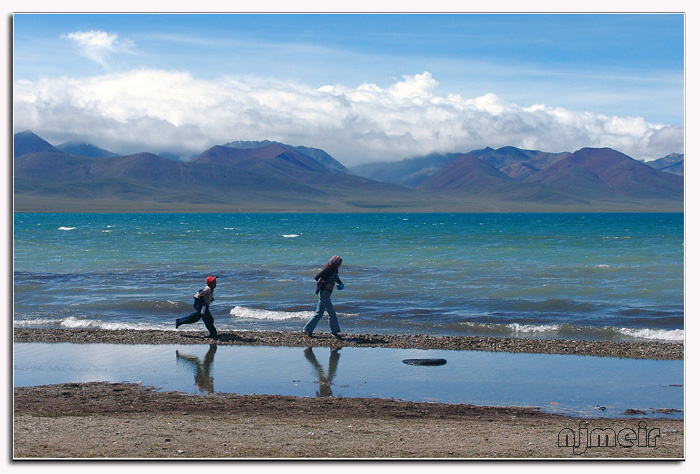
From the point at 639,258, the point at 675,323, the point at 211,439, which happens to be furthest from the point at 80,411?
the point at 639,258

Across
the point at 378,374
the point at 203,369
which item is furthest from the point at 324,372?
the point at 203,369

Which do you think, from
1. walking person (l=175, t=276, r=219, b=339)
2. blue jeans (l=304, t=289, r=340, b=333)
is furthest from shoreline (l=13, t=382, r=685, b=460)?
blue jeans (l=304, t=289, r=340, b=333)

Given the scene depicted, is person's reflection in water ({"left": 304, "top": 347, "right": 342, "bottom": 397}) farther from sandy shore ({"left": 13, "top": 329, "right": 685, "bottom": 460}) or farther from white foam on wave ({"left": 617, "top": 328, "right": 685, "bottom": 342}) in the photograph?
white foam on wave ({"left": 617, "top": 328, "right": 685, "bottom": 342})

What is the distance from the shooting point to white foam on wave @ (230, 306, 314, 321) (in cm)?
2016

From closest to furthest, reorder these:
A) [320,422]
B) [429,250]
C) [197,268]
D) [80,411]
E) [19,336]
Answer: [320,422], [80,411], [19,336], [197,268], [429,250]

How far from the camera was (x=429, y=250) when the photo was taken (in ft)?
167

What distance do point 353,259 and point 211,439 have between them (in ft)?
115

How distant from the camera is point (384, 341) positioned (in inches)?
603

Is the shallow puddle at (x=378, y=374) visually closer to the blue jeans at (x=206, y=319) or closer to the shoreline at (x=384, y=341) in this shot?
the shoreline at (x=384, y=341)

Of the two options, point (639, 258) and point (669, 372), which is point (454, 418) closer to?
point (669, 372)

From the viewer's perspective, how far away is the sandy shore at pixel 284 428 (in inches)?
267

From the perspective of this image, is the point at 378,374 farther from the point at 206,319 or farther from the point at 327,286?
the point at 206,319

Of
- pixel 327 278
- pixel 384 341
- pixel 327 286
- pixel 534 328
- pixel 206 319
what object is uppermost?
pixel 327 278

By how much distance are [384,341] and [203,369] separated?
4174mm
